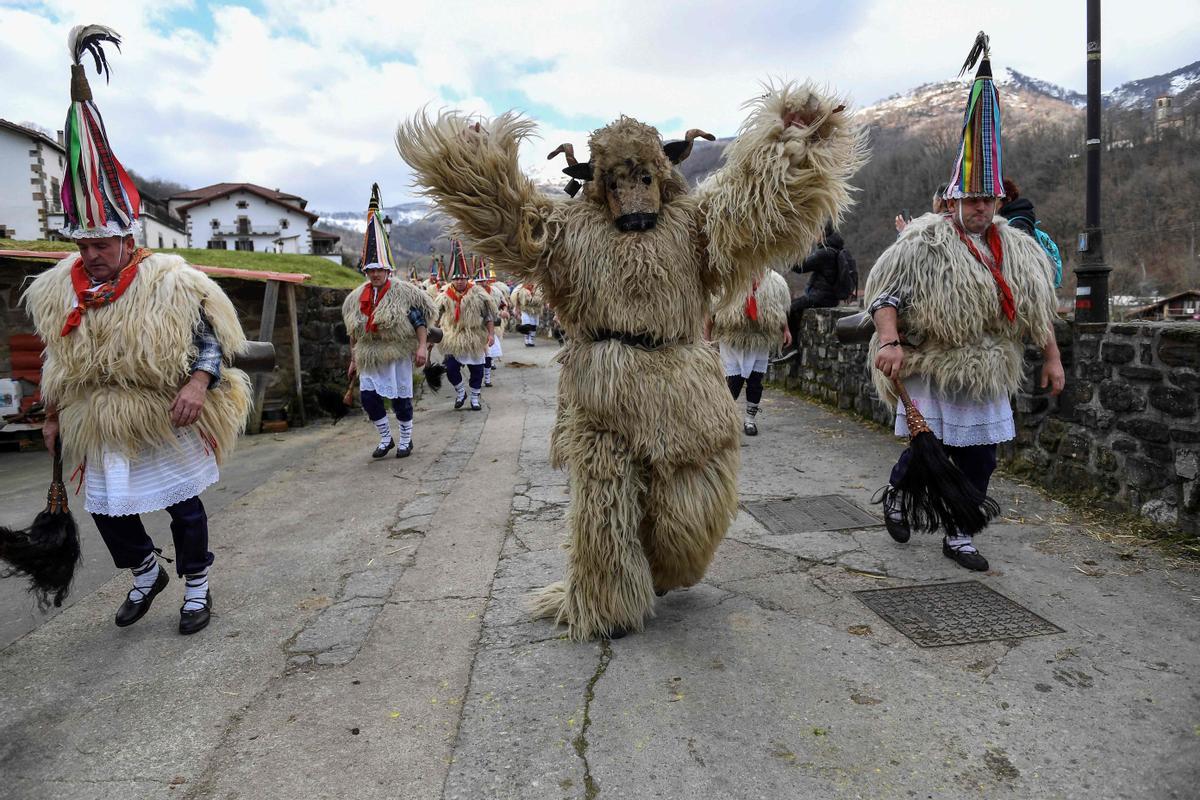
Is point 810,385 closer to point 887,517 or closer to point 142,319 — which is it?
point 887,517

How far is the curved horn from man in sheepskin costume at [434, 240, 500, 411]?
747 cm

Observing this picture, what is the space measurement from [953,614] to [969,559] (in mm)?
661

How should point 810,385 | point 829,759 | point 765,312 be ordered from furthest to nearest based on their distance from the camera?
1. point 810,385
2. point 765,312
3. point 829,759

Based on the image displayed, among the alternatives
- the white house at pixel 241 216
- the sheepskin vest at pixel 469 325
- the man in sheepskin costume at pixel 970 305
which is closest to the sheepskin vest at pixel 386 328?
the sheepskin vest at pixel 469 325

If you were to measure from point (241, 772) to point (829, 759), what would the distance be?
1.98 meters

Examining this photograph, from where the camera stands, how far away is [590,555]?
3.29 meters

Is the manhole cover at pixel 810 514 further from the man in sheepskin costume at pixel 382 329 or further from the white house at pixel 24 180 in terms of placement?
the white house at pixel 24 180

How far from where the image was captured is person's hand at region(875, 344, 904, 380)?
3.68 meters

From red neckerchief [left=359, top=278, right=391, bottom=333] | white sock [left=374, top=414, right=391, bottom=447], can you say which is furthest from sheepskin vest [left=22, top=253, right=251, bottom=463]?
white sock [left=374, top=414, right=391, bottom=447]

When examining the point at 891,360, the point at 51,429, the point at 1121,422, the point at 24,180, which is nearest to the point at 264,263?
the point at 51,429

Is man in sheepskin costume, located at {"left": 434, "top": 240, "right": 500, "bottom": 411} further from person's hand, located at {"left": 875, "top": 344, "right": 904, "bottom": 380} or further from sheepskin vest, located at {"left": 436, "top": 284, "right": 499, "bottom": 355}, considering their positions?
person's hand, located at {"left": 875, "top": 344, "right": 904, "bottom": 380}

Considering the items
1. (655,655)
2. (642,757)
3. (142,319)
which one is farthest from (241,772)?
(142,319)

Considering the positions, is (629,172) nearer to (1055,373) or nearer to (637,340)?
(637,340)

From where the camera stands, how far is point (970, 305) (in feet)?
12.2
